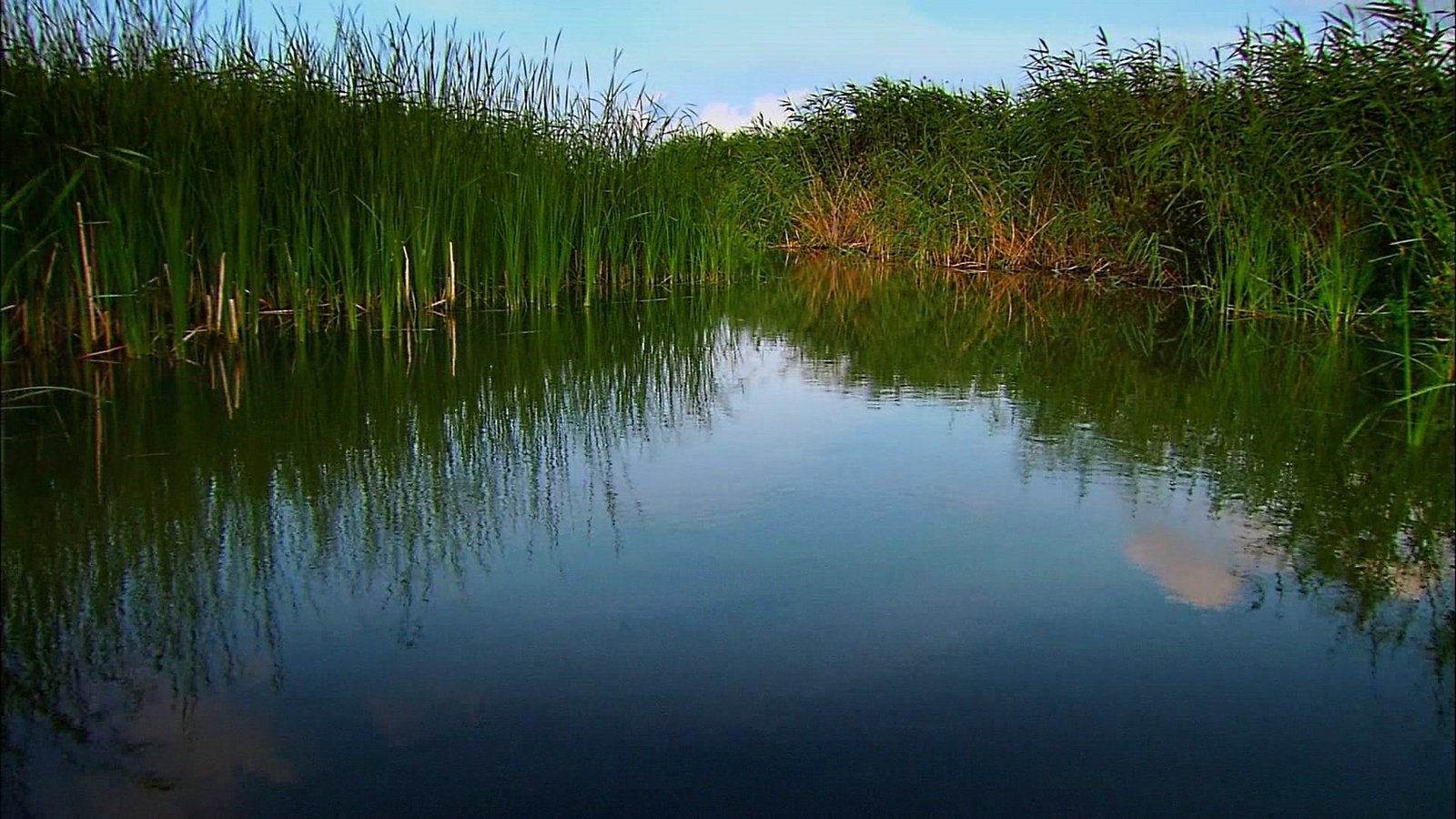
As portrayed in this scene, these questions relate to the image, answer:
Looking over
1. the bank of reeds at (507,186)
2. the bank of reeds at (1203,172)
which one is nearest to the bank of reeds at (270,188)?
the bank of reeds at (507,186)

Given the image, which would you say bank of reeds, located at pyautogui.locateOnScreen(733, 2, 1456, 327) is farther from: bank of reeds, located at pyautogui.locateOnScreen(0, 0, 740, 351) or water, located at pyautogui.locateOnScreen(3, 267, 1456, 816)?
bank of reeds, located at pyautogui.locateOnScreen(0, 0, 740, 351)

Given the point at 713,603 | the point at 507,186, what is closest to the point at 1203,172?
the point at 507,186

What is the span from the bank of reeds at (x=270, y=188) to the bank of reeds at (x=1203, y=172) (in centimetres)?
304

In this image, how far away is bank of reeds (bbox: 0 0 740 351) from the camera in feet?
13.2

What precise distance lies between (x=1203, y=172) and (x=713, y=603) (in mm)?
5039

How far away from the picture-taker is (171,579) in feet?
7.00

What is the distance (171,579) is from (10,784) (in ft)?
2.27

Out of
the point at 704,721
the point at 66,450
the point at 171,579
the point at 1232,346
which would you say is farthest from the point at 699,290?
the point at 704,721

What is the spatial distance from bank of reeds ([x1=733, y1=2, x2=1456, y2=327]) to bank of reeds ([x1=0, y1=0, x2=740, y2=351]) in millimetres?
3041

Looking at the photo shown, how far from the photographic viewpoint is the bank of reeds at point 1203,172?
490 cm

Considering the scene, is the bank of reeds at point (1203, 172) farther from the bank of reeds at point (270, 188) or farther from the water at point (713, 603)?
the bank of reeds at point (270, 188)

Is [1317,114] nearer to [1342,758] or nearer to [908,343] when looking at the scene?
[908,343]

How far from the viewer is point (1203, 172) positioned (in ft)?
20.2

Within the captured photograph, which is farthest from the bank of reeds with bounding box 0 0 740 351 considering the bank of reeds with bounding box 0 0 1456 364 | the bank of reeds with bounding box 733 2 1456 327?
the bank of reeds with bounding box 733 2 1456 327
